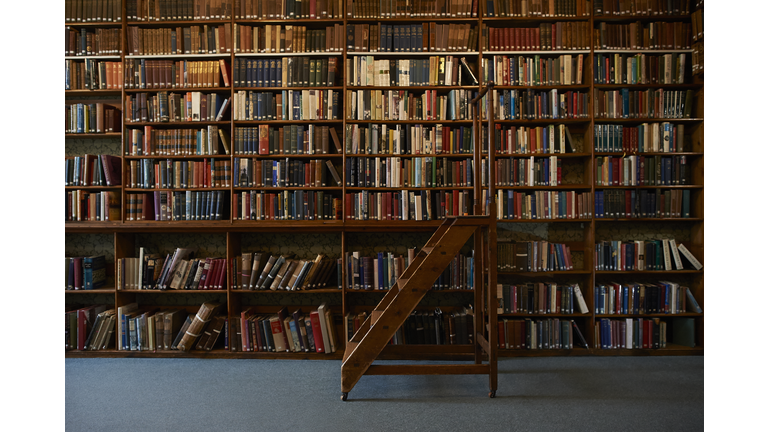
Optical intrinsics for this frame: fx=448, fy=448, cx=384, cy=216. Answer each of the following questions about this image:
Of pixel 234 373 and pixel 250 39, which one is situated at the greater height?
pixel 250 39

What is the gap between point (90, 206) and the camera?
155 inches

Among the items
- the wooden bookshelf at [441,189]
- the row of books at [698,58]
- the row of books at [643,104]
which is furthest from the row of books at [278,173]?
the row of books at [698,58]

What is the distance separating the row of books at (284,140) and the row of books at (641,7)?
2.52m

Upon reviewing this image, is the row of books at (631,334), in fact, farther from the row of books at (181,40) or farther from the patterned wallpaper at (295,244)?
the row of books at (181,40)

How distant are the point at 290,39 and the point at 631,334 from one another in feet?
12.7

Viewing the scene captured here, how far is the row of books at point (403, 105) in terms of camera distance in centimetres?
386

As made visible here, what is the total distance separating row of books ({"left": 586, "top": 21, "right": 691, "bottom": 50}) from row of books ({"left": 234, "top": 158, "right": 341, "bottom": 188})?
259cm

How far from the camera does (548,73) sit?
384 centimetres

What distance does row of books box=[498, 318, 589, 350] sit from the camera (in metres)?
3.79

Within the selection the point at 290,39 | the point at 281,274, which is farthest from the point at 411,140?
the point at 281,274

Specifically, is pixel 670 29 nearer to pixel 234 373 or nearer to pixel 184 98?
pixel 184 98

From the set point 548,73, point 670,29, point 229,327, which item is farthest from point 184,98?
point 670,29

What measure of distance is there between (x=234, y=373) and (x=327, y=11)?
3.07 m

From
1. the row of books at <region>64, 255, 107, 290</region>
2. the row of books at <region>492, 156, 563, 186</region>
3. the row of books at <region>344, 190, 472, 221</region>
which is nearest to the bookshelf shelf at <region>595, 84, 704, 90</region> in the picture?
the row of books at <region>492, 156, 563, 186</region>
